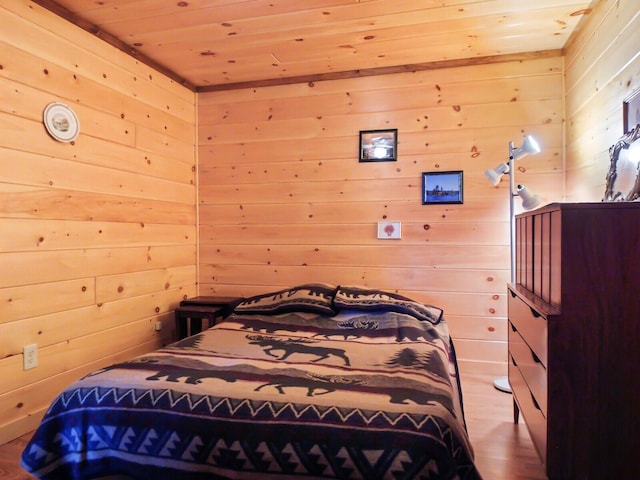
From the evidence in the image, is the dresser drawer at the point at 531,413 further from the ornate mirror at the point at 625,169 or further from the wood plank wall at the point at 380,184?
the wood plank wall at the point at 380,184

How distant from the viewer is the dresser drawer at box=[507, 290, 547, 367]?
1.29 meters

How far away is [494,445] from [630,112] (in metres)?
1.66

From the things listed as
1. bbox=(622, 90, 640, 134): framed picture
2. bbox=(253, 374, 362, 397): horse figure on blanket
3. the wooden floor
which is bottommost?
the wooden floor

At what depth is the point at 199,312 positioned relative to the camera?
9.51 feet

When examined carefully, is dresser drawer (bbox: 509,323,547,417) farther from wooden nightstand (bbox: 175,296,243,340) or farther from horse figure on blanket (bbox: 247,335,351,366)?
wooden nightstand (bbox: 175,296,243,340)

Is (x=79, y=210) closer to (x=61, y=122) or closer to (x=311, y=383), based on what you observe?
(x=61, y=122)

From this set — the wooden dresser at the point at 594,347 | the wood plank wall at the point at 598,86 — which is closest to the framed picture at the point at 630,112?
the wood plank wall at the point at 598,86

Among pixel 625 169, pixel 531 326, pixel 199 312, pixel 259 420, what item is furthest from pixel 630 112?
pixel 199 312

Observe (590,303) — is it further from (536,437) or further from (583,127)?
(583,127)

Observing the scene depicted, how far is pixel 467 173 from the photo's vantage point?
2.91m

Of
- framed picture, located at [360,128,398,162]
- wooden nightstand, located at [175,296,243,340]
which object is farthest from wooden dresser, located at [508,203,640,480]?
wooden nightstand, located at [175,296,243,340]

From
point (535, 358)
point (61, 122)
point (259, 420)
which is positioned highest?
point (61, 122)

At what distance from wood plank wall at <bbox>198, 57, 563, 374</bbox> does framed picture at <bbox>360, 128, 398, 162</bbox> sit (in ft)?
0.16

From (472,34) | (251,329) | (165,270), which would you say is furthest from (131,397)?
(472,34)
